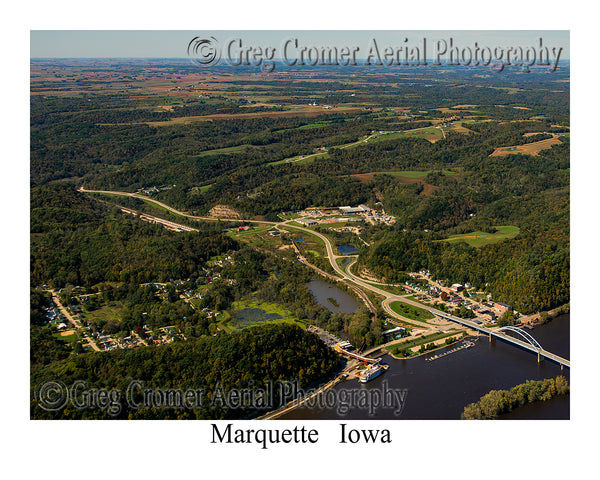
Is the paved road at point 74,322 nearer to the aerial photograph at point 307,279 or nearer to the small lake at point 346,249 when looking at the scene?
the aerial photograph at point 307,279

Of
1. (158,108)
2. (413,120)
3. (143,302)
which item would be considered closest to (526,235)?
(143,302)

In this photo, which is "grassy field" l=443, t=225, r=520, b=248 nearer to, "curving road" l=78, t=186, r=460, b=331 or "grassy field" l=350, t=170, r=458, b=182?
"curving road" l=78, t=186, r=460, b=331

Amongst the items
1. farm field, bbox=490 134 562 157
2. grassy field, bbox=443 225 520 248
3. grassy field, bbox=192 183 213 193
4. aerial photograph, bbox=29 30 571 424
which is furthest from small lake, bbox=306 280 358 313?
farm field, bbox=490 134 562 157

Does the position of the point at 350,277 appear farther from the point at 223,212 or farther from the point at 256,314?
the point at 223,212

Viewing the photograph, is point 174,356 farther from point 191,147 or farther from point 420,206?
point 191,147

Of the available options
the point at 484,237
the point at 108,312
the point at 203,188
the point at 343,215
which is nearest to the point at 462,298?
the point at 484,237
